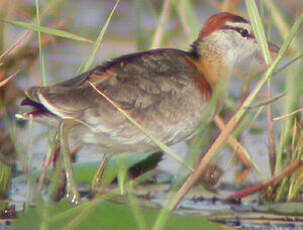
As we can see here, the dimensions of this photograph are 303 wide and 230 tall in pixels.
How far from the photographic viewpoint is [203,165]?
157 inches

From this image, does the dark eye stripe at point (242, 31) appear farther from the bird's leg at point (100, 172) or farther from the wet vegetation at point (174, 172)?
the bird's leg at point (100, 172)

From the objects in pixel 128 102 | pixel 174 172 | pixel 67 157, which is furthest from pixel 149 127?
pixel 174 172

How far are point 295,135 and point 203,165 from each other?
5.38 feet

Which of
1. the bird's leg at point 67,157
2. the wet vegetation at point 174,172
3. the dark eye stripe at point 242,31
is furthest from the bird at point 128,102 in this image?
the dark eye stripe at point 242,31

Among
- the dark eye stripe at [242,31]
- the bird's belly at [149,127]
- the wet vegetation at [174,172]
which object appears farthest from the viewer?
the dark eye stripe at [242,31]

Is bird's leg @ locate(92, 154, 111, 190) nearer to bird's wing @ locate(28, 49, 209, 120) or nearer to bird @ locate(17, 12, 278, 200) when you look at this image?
bird @ locate(17, 12, 278, 200)

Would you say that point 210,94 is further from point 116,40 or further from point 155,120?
point 116,40

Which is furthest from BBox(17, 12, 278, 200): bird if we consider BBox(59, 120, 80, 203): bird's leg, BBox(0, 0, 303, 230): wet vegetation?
BBox(0, 0, 303, 230): wet vegetation

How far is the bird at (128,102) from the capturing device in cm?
510

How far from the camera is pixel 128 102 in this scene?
517cm

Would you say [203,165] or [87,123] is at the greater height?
[87,123]

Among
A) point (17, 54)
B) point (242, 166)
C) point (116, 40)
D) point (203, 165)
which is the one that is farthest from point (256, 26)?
point (116, 40)

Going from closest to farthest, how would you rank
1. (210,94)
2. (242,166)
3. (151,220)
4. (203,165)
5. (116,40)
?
(203,165), (151,220), (210,94), (242,166), (116,40)

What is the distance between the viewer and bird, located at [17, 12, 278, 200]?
16.7 ft
